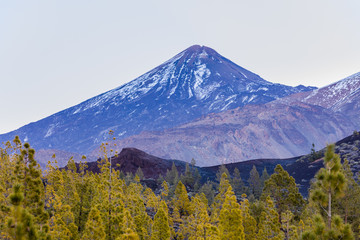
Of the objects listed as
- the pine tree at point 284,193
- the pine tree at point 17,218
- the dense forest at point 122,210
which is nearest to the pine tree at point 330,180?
the dense forest at point 122,210

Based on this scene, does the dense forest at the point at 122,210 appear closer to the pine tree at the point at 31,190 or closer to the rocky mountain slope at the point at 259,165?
the pine tree at the point at 31,190

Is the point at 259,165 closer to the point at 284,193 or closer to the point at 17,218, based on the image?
the point at 284,193

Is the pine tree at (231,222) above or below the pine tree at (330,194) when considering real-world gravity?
below

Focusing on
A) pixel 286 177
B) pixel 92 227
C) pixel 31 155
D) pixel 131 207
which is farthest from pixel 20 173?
pixel 286 177

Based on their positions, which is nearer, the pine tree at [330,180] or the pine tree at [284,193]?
the pine tree at [330,180]

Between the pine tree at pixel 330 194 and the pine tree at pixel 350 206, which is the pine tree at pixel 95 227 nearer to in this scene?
the pine tree at pixel 330 194

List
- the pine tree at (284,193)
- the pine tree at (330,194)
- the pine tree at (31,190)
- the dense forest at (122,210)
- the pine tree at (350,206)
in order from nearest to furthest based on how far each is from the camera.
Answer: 1. the pine tree at (330,194)
2. the dense forest at (122,210)
3. the pine tree at (31,190)
4. the pine tree at (350,206)
5. the pine tree at (284,193)

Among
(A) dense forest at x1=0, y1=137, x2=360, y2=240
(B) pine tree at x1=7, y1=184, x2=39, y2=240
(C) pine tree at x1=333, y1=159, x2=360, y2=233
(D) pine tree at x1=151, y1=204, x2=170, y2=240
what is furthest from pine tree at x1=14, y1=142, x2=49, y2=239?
(C) pine tree at x1=333, y1=159, x2=360, y2=233

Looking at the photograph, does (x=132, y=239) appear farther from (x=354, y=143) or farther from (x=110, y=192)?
(x=354, y=143)

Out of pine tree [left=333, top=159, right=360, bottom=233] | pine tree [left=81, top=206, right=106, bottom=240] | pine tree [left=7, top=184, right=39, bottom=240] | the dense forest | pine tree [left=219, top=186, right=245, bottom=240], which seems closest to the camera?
pine tree [left=7, top=184, right=39, bottom=240]

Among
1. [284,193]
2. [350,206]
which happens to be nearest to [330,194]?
[284,193]

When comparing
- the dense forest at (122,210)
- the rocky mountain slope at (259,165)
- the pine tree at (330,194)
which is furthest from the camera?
the rocky mountain slope at (259,165)

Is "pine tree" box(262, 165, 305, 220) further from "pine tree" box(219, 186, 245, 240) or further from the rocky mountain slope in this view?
the rocky mountain slope

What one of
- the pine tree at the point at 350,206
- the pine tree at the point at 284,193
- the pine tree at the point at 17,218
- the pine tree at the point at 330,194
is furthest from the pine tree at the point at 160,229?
the pine tree at the point at 17,218
